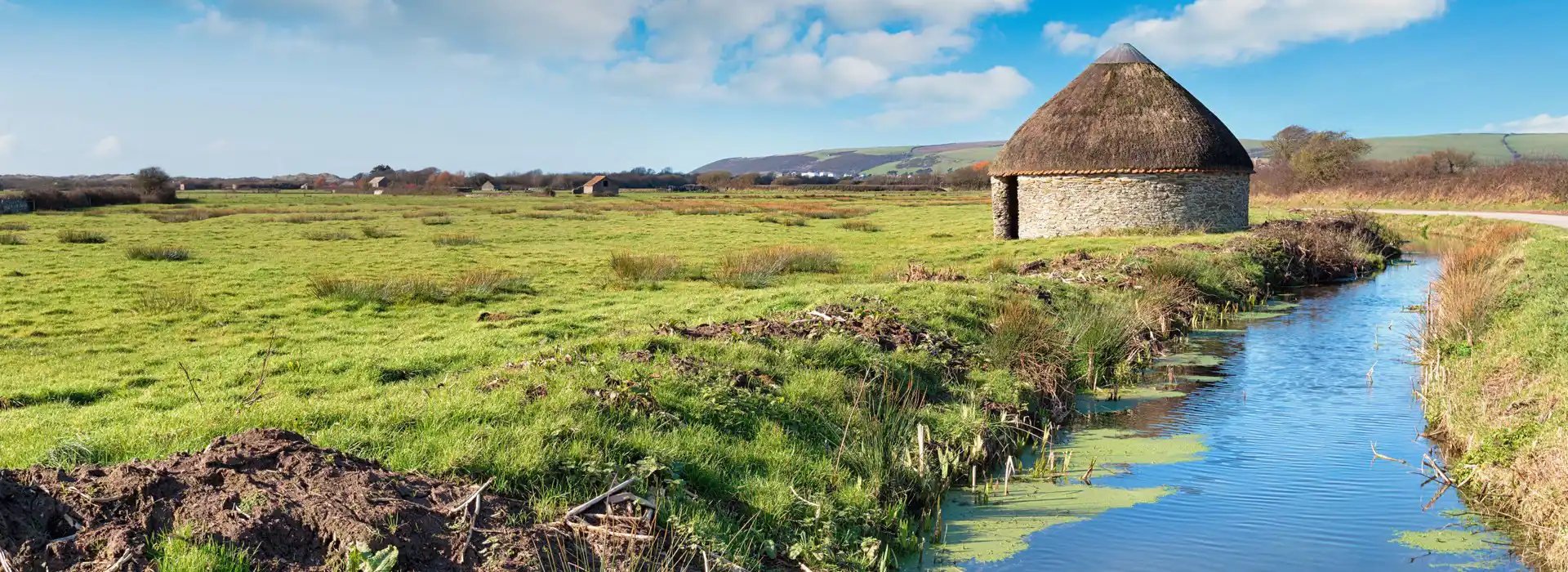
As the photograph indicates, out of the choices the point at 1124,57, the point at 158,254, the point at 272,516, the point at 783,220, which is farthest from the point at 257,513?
the point at 783,220

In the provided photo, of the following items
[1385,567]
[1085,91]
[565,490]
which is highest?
[1085,91]

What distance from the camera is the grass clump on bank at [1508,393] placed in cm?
758

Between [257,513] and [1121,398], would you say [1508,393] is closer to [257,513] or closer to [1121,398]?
[1121,398]

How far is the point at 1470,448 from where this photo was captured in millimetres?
8930

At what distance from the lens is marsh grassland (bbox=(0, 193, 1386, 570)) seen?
23.0 feet

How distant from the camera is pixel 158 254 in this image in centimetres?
2720

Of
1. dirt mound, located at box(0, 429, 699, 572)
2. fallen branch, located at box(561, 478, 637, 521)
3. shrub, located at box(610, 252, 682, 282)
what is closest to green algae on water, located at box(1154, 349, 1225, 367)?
fallen branch, located at box(561, 478, 637, 521)

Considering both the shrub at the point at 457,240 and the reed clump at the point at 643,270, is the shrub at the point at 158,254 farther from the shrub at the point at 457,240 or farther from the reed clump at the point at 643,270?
the reed clump at the point at 643,270

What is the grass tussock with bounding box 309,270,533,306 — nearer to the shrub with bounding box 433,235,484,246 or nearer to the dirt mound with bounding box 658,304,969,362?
the dirt mound with bounding box 658,304,969,362

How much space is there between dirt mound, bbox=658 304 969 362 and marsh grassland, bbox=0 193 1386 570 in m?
0.06

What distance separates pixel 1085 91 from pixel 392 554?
30.8 meters

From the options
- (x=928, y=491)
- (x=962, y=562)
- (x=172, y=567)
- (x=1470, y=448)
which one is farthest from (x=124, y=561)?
(x=1470, y=448)

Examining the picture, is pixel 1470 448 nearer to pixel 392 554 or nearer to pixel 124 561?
pixel 392 554

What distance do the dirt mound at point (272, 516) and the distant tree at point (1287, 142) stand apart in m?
80.6
